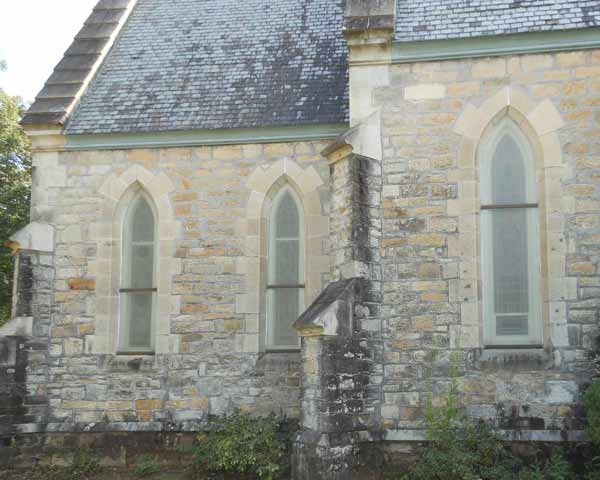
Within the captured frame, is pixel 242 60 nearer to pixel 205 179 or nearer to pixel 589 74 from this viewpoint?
pixel 205 179

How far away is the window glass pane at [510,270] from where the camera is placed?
9.40m

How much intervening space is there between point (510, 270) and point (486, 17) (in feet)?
12.1

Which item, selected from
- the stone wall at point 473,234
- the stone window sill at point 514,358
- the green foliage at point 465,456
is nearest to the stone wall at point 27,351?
the stone wall at point 473,234

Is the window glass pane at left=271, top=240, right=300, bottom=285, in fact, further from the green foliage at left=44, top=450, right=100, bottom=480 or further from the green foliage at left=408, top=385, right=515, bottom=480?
the green foliage at left=44, top=450, right=100, bottom=480

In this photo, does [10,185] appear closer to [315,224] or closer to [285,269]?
[285,269]

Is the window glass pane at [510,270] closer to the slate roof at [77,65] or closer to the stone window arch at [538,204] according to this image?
the stone window arch at [538,204]

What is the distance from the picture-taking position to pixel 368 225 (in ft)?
31.0

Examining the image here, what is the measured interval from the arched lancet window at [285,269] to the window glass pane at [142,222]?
2184 millimetres

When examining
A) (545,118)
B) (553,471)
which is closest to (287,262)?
(545,118)

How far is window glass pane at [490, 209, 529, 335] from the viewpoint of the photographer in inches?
370

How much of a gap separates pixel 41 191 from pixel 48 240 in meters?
0.91

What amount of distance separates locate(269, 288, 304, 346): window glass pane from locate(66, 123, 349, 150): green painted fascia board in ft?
8.44

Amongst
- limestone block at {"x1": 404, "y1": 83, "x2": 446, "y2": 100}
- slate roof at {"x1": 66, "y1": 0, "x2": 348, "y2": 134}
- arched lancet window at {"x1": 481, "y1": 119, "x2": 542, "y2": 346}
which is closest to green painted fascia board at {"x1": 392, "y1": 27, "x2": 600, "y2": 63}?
limestone block at {"x1": 404, "y1": 83, "x2": 446, "y2": 100}

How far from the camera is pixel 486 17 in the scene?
9.97 m
